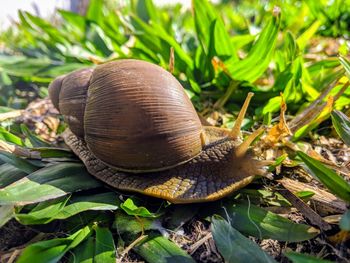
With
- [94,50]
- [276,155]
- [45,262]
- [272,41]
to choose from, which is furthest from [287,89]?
[94,50]

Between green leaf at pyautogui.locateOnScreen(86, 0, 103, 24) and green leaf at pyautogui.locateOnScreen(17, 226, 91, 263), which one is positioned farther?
green leaf at pyautogui.locateOnScreen(86, 0, 103, 24)

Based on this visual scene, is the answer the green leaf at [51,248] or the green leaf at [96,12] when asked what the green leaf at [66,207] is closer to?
the green leaf at [51,248]

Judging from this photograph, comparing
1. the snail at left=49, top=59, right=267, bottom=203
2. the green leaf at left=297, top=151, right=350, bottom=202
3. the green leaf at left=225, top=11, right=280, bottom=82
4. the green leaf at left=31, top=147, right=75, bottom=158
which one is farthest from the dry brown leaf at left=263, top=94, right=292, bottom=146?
the green leaf at left=31, top=147, right=75, bottom=158

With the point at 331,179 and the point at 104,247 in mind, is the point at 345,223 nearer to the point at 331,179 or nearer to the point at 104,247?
the point at 331,179

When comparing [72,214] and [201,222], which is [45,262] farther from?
[201,222]

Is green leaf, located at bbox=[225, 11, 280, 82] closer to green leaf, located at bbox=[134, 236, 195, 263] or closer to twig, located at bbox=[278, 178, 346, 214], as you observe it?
twig, located at bbox=[278, 178, 346, 214]

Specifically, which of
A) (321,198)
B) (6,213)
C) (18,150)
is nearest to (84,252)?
(6,213)
